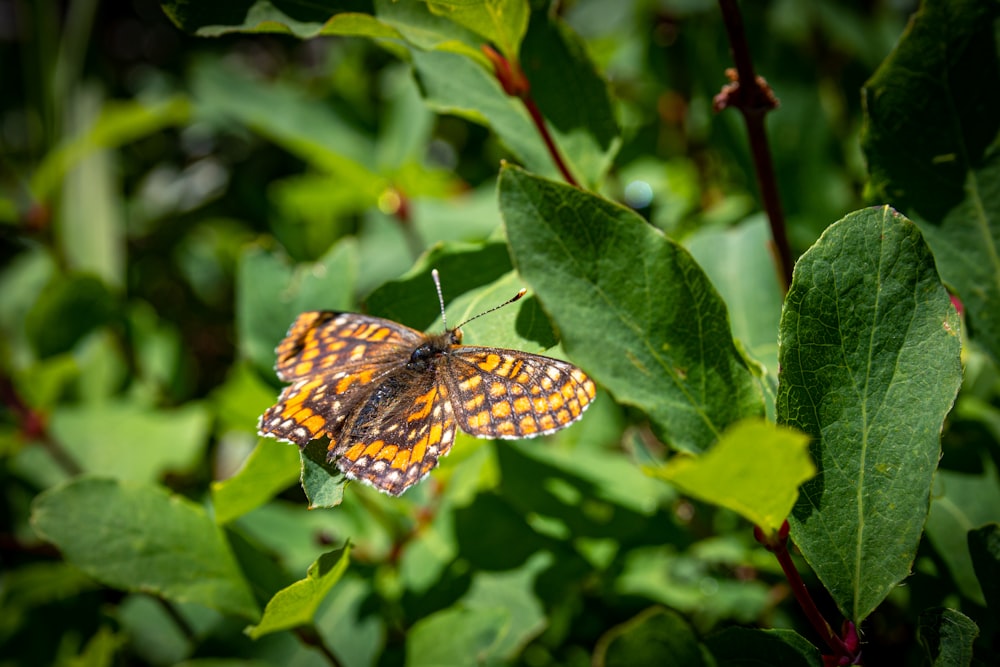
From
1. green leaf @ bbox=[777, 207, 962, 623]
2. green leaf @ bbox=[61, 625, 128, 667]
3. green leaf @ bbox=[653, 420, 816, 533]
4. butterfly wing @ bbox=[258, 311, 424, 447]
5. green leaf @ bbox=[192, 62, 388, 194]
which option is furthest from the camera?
green leaf @ bbox=[192, 62, 388, 194]

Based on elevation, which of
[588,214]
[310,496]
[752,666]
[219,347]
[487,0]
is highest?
[487,0]

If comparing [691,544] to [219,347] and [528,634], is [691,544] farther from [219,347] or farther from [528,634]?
[219,347]

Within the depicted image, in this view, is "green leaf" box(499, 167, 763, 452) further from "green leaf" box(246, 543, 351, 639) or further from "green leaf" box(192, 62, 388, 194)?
"green leaf" box(192, 62, 388, 194)

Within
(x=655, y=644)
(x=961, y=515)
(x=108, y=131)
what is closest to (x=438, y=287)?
(x=655, y=644)

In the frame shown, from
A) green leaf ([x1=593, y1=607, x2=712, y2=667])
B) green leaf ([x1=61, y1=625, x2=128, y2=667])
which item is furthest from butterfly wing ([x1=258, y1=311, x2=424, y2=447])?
green leaf ([x1=61, y1=625, x2=128, y2=667])

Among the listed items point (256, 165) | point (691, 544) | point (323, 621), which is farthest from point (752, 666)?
Result: point (256, 165)

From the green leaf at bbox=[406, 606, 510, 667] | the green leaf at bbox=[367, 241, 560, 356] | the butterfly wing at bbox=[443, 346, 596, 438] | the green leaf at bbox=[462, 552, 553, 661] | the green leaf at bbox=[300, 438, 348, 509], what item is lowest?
the green leaf at bbox=[462, 552, 553, 661]

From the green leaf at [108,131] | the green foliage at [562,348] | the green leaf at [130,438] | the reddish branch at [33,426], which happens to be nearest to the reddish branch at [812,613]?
the green foliage at [562,348]
